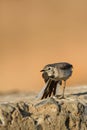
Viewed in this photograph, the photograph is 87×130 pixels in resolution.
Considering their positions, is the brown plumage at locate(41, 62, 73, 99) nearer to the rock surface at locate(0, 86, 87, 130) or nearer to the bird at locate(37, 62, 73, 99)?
the bird at locate(37, 62, 73, 99)

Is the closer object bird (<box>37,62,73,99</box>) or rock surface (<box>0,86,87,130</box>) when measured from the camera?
rock surface (<box>0,86,87,130</box>)

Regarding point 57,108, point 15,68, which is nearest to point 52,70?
point 57,108

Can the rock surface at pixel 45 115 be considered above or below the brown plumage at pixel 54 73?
below

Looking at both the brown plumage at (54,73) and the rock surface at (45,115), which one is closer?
the rock surface at (45,115)

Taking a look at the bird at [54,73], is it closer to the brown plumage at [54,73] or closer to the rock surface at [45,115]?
the brown plumage at [54,73]

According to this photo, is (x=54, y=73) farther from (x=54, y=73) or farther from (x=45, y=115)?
(x=45, y=115)

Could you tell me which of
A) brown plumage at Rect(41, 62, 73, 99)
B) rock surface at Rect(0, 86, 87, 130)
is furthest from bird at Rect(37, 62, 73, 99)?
rock surface at Rect(0, 86, 87, 130)

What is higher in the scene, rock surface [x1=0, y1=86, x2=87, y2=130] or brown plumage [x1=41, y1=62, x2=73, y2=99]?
brown plumage [x1=41, y1=62, x2=73, y2=99]

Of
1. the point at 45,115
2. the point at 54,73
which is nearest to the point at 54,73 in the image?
the point at 54,73

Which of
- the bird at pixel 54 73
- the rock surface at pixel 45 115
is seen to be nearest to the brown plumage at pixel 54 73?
the bird at pixel 54 73

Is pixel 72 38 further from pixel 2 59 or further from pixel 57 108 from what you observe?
pixel 57 108
